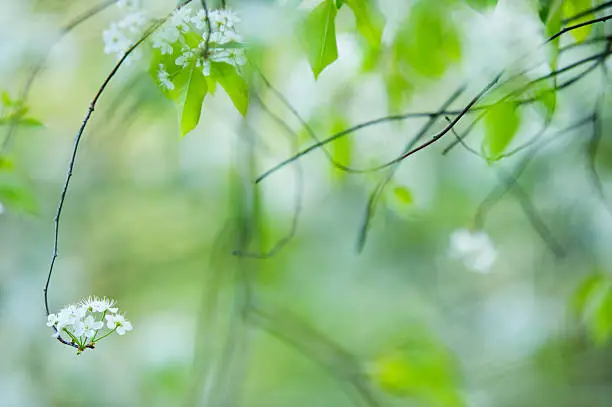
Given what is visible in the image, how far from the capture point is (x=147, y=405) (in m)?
1.80

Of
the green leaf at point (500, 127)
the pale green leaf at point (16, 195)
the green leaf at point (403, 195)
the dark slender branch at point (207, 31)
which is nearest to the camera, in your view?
the dark slender branch at point (207, 31)

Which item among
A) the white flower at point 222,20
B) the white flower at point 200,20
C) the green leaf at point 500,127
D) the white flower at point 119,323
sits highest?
the green leaf at point 500,127

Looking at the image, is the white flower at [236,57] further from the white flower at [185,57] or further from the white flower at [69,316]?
the white flower at [69,316]

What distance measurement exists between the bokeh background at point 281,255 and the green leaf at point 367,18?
2.00 feet

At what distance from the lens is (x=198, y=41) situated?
1.85 feet

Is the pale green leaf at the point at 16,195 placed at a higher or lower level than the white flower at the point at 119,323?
higher

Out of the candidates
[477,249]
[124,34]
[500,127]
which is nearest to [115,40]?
[124,34]

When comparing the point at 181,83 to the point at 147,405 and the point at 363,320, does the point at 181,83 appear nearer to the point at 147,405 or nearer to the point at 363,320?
the point at 147,405

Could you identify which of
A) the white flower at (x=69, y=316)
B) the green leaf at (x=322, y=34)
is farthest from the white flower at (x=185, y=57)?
the white flower at (x=69, y=316)

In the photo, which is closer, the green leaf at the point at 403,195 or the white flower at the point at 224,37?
the white flower at the point at 224,37

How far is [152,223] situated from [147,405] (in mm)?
518

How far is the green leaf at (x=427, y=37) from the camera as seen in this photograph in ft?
2.82

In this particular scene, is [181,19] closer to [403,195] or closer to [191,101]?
[191,101]

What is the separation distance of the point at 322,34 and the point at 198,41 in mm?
116
